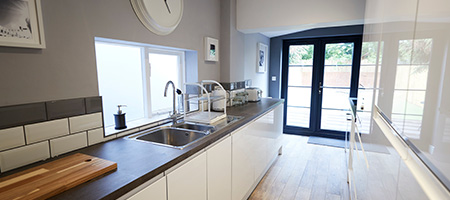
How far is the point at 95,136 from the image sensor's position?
4.60 ft

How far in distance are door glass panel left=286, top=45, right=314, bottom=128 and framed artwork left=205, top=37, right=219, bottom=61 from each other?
2.32 meters

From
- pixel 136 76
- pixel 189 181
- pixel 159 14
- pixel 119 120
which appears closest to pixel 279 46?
pixel 159 14

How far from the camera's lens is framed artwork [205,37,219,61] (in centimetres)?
253

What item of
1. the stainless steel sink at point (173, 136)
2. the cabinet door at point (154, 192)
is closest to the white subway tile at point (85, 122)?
the stainless steel sink at point (173, 136)

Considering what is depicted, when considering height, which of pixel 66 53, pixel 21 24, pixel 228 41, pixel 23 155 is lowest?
pixel 23 155

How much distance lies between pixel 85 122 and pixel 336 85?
4.17m

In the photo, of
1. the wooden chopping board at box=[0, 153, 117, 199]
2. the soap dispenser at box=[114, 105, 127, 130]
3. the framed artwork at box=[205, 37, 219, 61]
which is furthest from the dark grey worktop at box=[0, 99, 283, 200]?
the framed artwork at box=[205, 37, 219, 61]

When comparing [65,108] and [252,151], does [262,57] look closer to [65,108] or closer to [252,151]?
[252,151]

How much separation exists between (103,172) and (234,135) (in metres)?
1.06

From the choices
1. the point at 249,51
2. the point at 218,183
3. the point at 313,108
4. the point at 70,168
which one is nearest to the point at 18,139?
the point at 70,168

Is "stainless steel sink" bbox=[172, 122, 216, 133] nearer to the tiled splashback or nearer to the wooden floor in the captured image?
the tiled splashback

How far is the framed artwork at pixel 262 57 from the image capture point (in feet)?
13.4

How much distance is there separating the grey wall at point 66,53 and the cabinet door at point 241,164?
1.14 meters

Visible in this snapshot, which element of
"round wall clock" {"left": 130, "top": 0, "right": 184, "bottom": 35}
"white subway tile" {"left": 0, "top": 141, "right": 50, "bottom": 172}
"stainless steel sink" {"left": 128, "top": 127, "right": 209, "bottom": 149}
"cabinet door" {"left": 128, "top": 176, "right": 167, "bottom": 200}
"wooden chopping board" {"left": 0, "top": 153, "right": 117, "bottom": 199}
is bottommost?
"cabinet door" {"left": 128, "top": 176, "right": 167, "bottom": 200}
